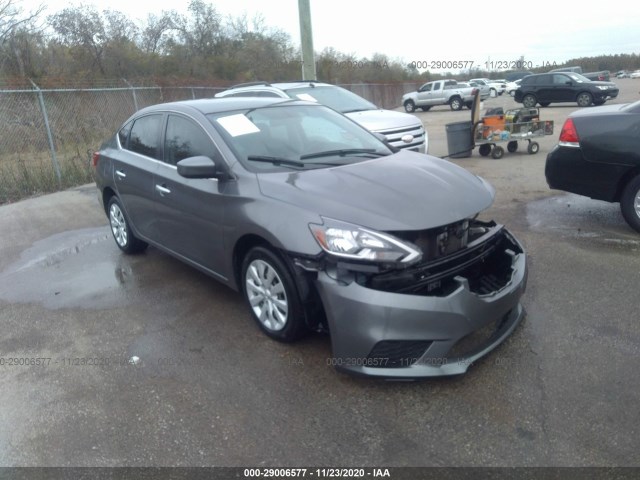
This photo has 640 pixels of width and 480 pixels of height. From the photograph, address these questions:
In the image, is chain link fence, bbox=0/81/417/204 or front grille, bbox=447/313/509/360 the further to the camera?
chain link fence, bbox=0/81/417/204

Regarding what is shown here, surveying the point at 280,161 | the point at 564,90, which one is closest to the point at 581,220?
the point at 280,161

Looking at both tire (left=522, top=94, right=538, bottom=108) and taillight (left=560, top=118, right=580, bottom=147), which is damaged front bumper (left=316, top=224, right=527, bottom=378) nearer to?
taillight (left=560, top=118, right=580, bottom=147)

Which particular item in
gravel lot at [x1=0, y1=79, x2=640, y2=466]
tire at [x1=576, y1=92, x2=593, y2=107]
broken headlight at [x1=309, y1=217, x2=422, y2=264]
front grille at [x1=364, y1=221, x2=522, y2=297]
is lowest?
tire at [x1=576, y1=92, x2=593, y2=107]

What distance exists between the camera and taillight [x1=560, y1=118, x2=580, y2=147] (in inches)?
230

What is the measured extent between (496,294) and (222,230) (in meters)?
1.98

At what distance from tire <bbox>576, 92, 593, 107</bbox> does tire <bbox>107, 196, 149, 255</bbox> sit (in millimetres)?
23728

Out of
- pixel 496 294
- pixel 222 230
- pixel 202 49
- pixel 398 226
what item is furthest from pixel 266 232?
pixel 202 49

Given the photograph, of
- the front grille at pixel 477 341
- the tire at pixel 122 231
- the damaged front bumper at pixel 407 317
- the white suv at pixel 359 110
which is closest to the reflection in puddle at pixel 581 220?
the white suv at pixel 359 110

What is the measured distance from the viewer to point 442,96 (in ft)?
104

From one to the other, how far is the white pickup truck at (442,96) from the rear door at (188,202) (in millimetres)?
28630

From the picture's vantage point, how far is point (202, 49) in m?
34.8

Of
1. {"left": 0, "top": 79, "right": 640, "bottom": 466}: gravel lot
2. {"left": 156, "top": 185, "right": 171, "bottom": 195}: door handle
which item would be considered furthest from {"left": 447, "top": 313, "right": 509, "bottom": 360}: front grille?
{"left": 156, "top": 185, "right": 171, "bottom": 195}: door handle

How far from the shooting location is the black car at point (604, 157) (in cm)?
551

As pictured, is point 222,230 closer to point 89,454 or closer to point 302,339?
point 302,339
